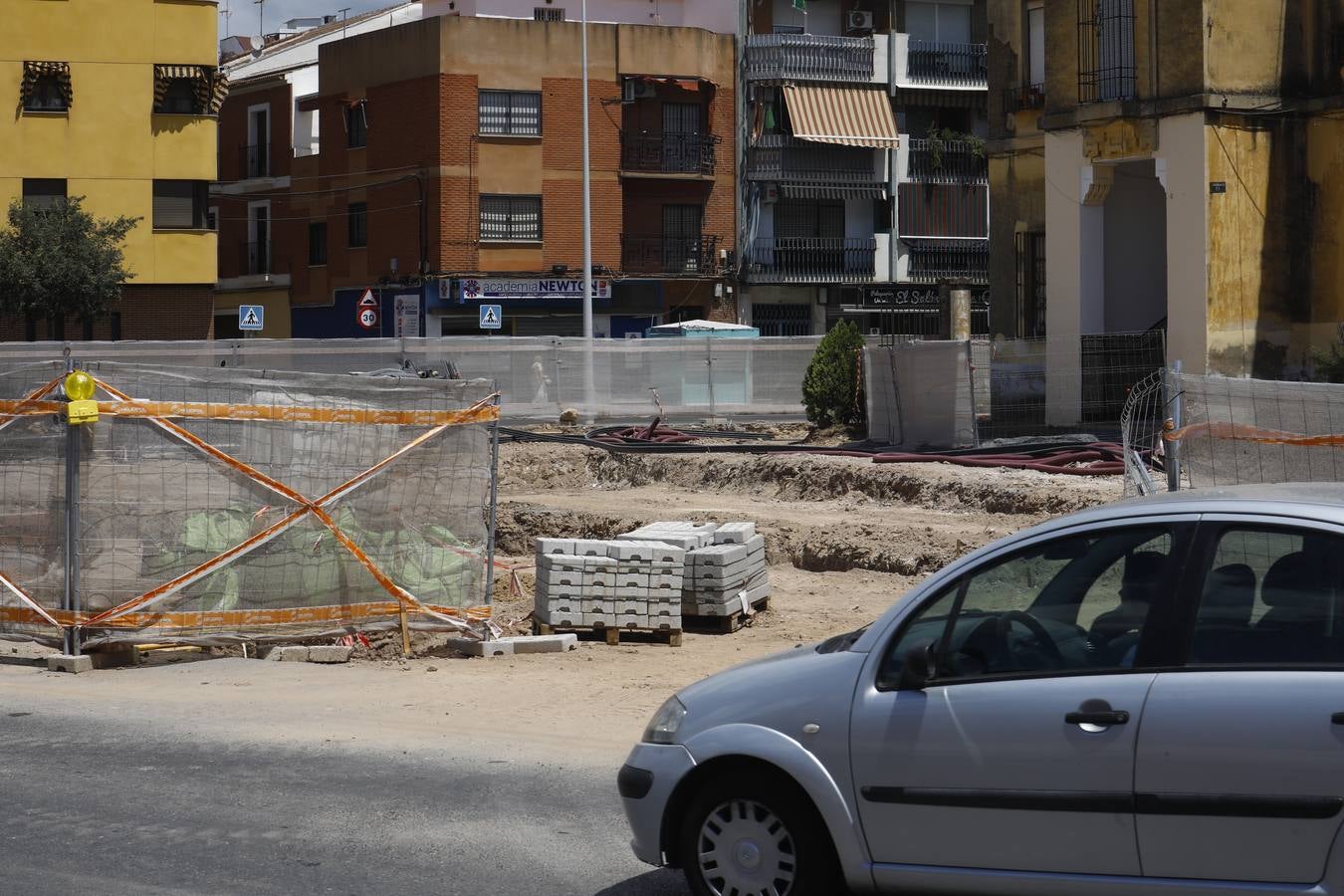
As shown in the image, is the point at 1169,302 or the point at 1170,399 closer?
the point at 1170,399

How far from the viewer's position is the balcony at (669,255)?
53438 millimetres

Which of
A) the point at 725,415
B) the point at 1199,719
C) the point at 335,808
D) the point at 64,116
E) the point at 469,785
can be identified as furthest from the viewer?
the point at 64,116

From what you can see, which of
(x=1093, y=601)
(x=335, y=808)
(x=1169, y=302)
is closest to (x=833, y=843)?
(x=1093, y=601)

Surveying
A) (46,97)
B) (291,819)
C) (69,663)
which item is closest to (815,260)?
(46,97)

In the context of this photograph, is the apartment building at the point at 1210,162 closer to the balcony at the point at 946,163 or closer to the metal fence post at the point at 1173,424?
the metal fence post at the point at 1173,424

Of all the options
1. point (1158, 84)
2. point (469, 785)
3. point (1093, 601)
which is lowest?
point (469, 785)

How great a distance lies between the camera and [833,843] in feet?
Answer: 18.4

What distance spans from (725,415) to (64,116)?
844 inches

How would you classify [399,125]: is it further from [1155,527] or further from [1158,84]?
[1155,527]

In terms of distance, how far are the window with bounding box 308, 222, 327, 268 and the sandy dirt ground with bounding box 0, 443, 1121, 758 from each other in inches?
1065

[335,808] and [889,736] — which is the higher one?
[889,736]

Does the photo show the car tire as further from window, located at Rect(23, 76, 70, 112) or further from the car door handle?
window, located at Rect(23, 76, 70, 112)

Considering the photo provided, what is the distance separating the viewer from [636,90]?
5325 cm

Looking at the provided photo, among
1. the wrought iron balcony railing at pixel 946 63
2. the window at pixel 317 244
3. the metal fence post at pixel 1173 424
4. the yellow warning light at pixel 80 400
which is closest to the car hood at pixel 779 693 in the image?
the yellow warning light at pixel 80 400
